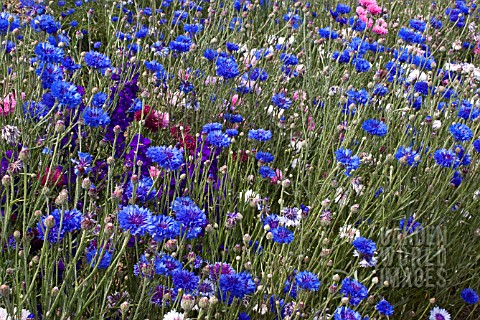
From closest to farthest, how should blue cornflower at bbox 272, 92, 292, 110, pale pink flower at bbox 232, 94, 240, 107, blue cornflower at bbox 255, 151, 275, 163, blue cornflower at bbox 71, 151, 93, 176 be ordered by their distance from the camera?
blue cornflower at bbox 71, 151, 93, 176 < blue cornflower at bbox 255, 151, 275, 163 < blue cornflower at bbox 272, 92, 292, 110 < pale pink flower at bbox 232, 94, 240, 107

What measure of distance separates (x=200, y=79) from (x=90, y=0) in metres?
1.68

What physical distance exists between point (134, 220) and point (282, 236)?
1.79 ft

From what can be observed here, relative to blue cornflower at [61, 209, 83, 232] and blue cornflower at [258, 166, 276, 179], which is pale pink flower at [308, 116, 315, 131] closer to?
blue cornflower at [258, 166, 276, 179]

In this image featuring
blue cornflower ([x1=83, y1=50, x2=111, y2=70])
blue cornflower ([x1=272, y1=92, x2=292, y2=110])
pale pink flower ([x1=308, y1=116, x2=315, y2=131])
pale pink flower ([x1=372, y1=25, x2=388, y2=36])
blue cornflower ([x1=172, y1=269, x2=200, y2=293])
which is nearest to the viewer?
blue cornflower ([x1=172, y1=269, x2=200, y2=293])

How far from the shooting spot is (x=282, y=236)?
1.77 m

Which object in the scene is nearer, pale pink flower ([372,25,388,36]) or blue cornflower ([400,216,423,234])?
blue cornflower ([400,216,423,234])

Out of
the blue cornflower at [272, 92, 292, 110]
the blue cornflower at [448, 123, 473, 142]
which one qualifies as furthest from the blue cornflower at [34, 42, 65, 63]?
the blue cornflower at [448, 123, 473, 142]

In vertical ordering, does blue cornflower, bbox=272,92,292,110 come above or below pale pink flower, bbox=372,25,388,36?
below

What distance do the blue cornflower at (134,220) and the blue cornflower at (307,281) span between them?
516 mm

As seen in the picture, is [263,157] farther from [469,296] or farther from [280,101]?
[469,296]

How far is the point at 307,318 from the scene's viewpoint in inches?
72.3

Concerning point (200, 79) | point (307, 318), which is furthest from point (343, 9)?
point (307, 318)

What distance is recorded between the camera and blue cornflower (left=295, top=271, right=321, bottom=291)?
168 centimetres

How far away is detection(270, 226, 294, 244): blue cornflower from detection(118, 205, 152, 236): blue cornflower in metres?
0.50
